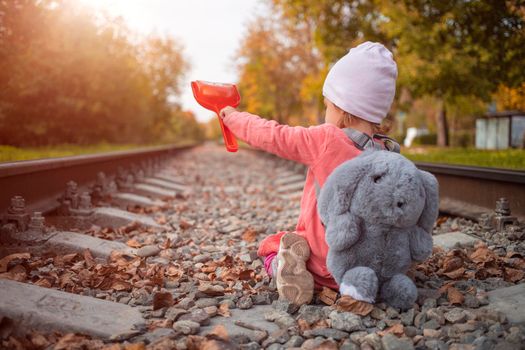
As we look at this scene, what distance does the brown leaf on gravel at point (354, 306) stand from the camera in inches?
103

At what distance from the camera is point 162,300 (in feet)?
9.29

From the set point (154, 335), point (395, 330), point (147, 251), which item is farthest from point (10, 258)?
point (395, 330)

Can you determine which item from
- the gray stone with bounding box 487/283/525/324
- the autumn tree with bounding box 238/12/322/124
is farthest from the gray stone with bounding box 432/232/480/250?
the autumn tree with bounding box 238/12/322/124

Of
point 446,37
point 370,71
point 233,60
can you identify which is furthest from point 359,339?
point 233,60

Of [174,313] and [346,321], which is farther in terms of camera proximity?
[174,313]

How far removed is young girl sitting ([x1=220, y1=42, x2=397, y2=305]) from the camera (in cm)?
269

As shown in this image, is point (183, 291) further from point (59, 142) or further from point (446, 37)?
point (59, 142)

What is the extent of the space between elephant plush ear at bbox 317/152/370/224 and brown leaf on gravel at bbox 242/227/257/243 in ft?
7.46

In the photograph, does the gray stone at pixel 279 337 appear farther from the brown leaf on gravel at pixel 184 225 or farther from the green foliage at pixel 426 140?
the green foliage at pixel 426 140

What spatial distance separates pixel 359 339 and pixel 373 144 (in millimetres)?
1043

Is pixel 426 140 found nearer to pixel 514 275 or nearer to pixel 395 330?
pixel 514 275

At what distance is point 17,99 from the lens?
11648 millimetres

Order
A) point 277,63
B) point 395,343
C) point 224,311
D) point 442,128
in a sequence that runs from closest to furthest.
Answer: point 395,343 < point 224,311 < point 442,128 < point 277,63

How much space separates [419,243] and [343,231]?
0.44 metres
